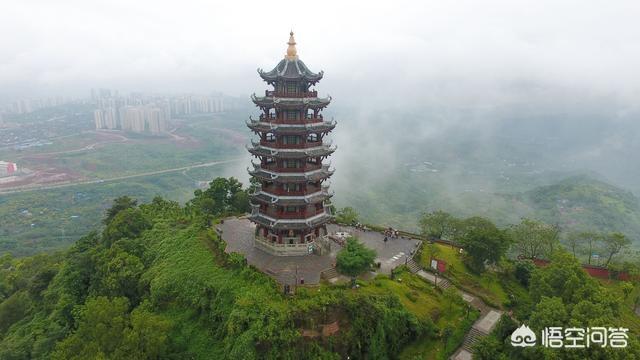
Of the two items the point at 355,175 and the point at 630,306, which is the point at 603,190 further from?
the point at 630,306

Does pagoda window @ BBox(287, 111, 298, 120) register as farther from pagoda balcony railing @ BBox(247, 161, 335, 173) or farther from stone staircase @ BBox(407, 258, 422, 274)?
stone staircase @ BBox(407, 258, 422, 274)

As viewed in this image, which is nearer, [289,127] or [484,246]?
[289,127]

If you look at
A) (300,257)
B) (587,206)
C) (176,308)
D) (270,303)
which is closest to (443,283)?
(300,257)

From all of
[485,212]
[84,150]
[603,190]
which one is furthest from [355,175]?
[84,150]

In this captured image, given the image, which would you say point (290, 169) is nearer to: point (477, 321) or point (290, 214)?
point (290, 214)

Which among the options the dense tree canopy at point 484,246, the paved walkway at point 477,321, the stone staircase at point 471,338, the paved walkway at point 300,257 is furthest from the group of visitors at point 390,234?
the stone staircase at point 471,338

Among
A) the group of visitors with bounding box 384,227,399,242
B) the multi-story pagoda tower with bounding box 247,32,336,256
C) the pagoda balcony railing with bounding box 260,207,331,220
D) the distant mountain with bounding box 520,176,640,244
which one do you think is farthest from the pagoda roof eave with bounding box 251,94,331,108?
the distant mountain with bounding box 520,176,640,244
